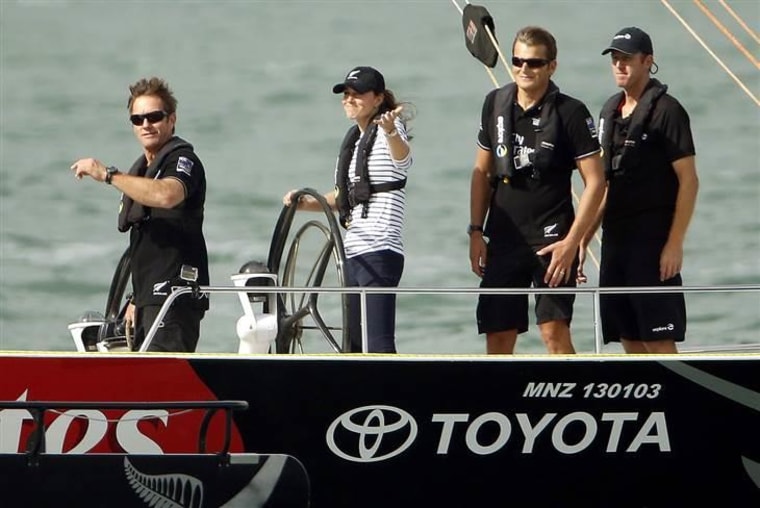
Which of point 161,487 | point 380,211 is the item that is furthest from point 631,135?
point 161,487

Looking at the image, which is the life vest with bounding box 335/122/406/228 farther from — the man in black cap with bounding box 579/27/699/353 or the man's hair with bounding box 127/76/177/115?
the man in black cap with bounding box 579/27/699/353

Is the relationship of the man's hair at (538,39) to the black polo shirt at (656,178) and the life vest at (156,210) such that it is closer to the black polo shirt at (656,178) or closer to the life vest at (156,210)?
the black polo shirt at (656,178)

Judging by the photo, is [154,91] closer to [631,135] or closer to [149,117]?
[149,117]

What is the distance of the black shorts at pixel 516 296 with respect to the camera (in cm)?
696

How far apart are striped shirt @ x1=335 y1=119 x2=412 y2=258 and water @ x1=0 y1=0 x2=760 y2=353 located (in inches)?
370

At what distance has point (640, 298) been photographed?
6.99 meters

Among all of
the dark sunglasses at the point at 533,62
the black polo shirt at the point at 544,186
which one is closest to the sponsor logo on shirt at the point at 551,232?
the black polo shirt at the point at 544,186

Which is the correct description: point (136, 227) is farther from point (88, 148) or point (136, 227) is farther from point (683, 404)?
point (88, 148)

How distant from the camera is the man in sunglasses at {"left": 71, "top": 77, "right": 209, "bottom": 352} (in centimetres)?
692

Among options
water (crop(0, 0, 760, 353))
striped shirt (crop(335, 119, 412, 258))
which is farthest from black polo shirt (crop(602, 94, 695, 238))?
water (crop(0, 0, 760, 353))

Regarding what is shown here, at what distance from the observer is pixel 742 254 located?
2197 centimetres

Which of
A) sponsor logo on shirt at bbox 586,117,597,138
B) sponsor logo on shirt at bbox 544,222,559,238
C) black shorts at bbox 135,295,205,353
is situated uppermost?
sponsor logo on shirt at bbox 586,117,597,138

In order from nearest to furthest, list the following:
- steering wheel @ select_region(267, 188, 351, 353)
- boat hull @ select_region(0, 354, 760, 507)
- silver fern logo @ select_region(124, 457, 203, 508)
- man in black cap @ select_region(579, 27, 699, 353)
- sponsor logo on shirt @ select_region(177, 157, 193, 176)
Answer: silver fern logo @ select_region(124, 457, 203, 508) → boat hull @ select_region(0, 354, 760, 507) → sponsor logo on shirt @ select_region(177, 157, 193, 176) → man in black cap @ select_region(579, 27, 699, 353) → steering wheel @ select_region(267, 188, 351, 353)

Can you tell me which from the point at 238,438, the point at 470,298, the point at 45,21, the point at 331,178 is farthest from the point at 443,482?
the point at 45,21
